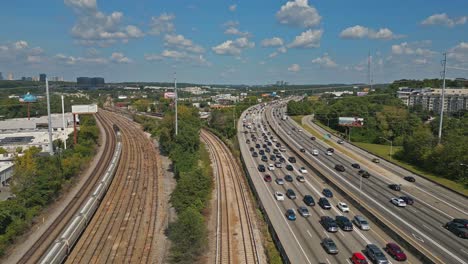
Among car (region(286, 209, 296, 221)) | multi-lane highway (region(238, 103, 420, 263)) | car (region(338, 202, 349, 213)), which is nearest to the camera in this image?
multi-lane highway (region(238, 103, 420, 263))

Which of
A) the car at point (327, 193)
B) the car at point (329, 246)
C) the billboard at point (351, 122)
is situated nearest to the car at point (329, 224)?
the car at point (329, 246)

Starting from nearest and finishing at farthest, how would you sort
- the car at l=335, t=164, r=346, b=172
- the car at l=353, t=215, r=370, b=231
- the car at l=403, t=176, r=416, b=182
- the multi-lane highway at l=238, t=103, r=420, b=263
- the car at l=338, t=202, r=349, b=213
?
the multi-lane highway at l=238, t=103, r=420, b=263
the car at l=353, t=215, r=370, b=231
the car at l=338, t=202, r=349, b=213
the car at l=403, t=176, r=416, b=182
the car at l=335, t=164, r=346, b=172

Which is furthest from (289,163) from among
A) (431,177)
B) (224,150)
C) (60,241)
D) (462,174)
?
(60,241)

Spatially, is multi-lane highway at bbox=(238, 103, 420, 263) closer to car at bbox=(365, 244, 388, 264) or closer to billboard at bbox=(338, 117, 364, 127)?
car at bbox=(365, 244, 388, 264)

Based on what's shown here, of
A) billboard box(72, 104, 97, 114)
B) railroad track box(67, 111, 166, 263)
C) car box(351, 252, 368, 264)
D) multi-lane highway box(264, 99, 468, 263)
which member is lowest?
railroad track box(67, 111, 166, 263)

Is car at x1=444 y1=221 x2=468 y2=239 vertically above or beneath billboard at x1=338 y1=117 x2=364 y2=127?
beneath

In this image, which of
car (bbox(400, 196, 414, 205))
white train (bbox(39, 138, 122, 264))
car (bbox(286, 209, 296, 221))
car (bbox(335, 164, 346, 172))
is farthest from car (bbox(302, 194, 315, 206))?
white train (bbox(39, 138, 122, 264))

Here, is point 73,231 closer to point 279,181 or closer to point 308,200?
point 308,200
